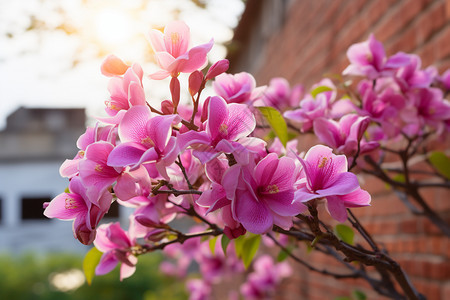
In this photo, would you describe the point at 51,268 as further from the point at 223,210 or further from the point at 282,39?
the point at 223,210

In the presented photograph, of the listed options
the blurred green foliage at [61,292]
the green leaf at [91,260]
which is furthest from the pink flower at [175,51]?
the blurred green foliage at [61,292]

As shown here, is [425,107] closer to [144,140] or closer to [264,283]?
[144,140]

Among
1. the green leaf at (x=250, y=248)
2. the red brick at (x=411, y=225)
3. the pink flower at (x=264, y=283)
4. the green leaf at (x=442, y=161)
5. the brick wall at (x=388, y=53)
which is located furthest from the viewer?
A: the pink flower at (x=264, y=283)

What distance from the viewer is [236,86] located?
0.81 metres

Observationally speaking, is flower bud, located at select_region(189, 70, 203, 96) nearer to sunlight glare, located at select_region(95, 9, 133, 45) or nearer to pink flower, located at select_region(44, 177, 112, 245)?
pink flower, located at select_region(44, 177, 112, 245)

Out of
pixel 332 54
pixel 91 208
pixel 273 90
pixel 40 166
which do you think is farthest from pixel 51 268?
pixel 40 166

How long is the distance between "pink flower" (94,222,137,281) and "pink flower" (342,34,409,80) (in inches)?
22.1

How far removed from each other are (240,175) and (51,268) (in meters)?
7.90

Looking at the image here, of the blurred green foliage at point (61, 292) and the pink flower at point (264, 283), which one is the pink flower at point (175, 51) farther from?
the blurred green foliage at point (61, 292)

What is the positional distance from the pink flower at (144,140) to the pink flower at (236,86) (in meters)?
0.24

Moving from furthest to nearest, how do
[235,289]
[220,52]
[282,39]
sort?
[220,52] → [235,289] → [282,39]

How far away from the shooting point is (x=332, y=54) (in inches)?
92.5

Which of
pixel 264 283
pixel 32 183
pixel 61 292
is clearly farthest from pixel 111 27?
pixel 32 183

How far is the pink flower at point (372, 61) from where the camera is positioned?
102 centimetres
